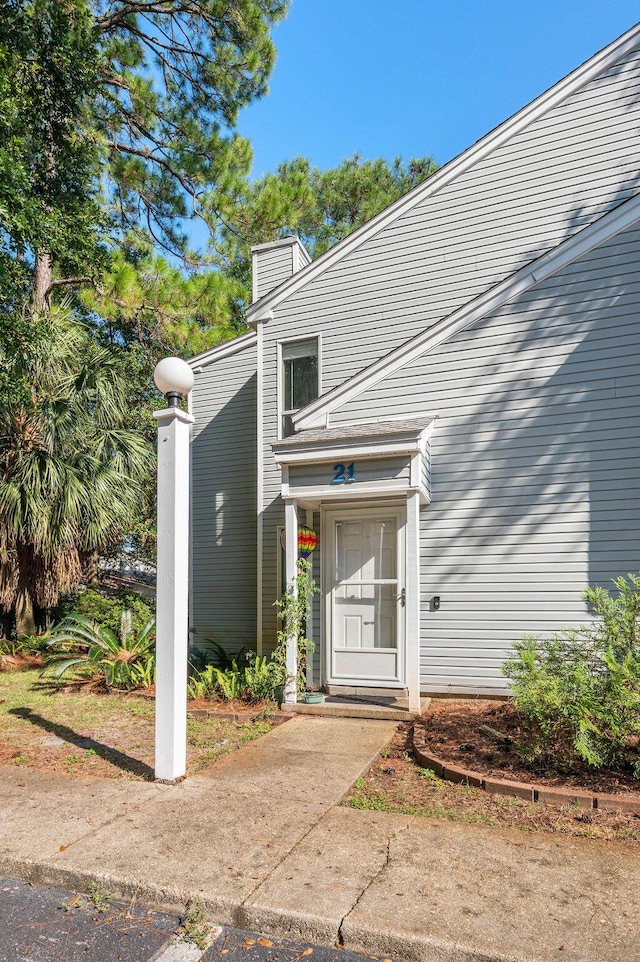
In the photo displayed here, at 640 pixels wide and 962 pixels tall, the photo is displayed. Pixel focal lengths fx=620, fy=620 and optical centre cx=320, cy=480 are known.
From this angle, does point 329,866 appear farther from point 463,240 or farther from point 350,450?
point 463,240

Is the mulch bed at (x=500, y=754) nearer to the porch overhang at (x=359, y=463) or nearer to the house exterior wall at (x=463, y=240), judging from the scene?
the house exterior wall at (x=463, y=240)

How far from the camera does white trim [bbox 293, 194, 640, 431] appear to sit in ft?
22.2

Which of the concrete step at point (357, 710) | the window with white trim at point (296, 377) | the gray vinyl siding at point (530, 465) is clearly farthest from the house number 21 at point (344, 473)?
the window with white trim at point (296, 377)

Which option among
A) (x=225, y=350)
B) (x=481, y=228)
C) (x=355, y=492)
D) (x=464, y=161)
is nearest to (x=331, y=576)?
(x=355, y=492)

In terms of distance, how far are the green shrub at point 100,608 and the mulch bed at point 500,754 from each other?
256 inches

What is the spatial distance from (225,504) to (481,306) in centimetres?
557

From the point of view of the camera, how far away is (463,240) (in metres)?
8.45

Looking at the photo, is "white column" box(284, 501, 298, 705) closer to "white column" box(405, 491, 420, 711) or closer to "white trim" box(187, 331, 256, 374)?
"white column" box(405, 491, 420, 711)

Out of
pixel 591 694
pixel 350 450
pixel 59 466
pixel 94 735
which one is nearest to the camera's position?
pixel 591 694

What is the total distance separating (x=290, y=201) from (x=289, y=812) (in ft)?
56.4

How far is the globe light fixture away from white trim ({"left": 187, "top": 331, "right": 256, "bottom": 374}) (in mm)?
6332

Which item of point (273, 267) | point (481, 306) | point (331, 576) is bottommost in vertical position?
point (331, 576)

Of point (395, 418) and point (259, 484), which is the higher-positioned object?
point (395, 418)


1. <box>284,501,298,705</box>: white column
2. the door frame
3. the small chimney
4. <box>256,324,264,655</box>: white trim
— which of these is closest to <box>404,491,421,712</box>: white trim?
the door frame
